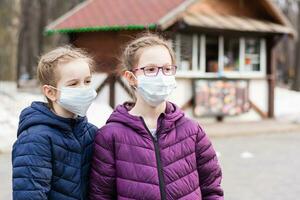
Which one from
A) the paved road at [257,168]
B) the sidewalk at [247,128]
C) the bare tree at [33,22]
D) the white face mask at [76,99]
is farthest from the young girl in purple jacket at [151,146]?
the bare tree at [33,22]

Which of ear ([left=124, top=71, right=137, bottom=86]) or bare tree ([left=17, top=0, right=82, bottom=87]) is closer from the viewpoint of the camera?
ear ([left=124, top=71, right=137, bottom=86])

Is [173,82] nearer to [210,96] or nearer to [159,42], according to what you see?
[159,42]

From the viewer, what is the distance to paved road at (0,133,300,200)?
7566 mm

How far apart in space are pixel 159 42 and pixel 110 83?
13.3 metres

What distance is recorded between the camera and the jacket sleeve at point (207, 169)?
288 cm

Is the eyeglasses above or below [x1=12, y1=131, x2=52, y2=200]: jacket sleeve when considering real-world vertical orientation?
above

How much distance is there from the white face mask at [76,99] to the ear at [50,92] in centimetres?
3

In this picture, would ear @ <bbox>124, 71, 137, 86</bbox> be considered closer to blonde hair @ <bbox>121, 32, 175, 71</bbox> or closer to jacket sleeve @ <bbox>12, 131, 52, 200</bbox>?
blonde hair @ <bbox>121, 32, 175, 71</bbox>

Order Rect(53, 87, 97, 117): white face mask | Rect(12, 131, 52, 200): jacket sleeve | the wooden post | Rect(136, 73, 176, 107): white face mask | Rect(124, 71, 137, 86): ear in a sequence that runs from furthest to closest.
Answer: the wooden post → Rect(124, 71, 137, 86): ear → Rect(136, 73, 176, 107): white face mask → Rect(53, 87, 97, 117): white face mask → Rect(12, 131, 52, 200): jacket sleeve

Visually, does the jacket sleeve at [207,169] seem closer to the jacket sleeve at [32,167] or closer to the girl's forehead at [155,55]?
the girl's forehead at [155,55]

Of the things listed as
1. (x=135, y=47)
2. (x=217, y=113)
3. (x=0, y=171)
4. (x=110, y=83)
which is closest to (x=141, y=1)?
(x=110, y=83)

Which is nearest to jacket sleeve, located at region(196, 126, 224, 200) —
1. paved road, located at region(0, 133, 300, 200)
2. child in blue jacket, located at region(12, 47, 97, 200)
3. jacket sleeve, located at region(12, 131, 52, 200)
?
child in blue jacket, located at region(12, 47, 97, 200)

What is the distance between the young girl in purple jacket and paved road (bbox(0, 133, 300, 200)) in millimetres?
4466

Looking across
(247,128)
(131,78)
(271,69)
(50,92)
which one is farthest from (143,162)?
(271,69)
